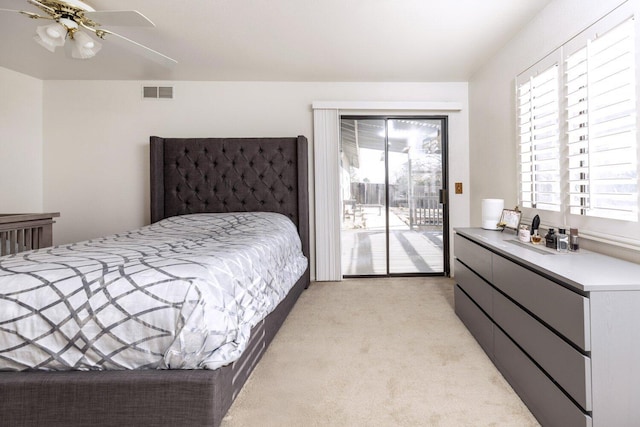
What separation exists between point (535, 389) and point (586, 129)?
1381 millimetres

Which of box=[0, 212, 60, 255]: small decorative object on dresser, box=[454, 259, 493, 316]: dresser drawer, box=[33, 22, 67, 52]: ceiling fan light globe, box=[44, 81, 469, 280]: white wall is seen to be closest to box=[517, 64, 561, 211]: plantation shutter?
box=[454, 259, 493, 316]: dresser drawer

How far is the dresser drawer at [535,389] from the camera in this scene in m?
1.22

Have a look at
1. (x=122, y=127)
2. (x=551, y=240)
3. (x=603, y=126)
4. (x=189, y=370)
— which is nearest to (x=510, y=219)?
(x=551, y=240)

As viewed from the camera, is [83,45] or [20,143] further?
[20,143]

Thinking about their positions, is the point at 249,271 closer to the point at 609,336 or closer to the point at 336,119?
the point at 609,336

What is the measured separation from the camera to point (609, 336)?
1141 mm

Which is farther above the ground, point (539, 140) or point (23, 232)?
point (539, 140)

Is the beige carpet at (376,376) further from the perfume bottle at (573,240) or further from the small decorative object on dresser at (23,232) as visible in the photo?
the small decorative object on dresser at (23,232)

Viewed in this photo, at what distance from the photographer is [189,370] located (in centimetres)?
129

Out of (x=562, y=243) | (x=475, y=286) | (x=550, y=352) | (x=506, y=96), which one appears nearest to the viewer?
(x=550, y=352)

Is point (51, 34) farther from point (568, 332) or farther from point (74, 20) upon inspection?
point (568, 332)

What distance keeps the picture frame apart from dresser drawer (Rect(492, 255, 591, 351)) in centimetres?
72

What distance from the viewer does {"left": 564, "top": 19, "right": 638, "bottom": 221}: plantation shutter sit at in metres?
1.55

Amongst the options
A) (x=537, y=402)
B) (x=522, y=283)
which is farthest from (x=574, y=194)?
(x=537, y=402)
